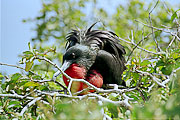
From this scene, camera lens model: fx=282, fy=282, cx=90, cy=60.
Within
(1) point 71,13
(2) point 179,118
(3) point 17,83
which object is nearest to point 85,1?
(1) point 71,13

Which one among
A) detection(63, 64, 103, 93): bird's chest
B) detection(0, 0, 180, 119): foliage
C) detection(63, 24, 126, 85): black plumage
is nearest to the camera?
detection(0, 0, 180, 119): foliage

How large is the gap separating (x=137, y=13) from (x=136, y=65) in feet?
9.20

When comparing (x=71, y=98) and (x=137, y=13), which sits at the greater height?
(x=137, y=13)

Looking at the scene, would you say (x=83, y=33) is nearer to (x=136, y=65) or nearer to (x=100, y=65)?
(x=100, y=65)

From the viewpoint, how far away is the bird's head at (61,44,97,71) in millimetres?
2264

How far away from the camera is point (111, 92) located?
3.82 ft

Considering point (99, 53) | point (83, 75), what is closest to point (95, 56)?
point (99, 53)

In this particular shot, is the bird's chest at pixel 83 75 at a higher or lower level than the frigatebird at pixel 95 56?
lower

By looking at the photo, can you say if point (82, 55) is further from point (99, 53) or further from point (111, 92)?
point (111, 92)

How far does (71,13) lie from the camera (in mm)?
4074

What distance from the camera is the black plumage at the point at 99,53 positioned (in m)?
2.29

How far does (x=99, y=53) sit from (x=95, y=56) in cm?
5

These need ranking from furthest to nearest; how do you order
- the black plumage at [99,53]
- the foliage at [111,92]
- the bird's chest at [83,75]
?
the black plumage at [99,53] < the bird's chest at [83,75] < the foliage at [111,92]

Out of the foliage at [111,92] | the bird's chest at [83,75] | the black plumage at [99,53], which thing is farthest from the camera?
the black plumage at [99,53]
